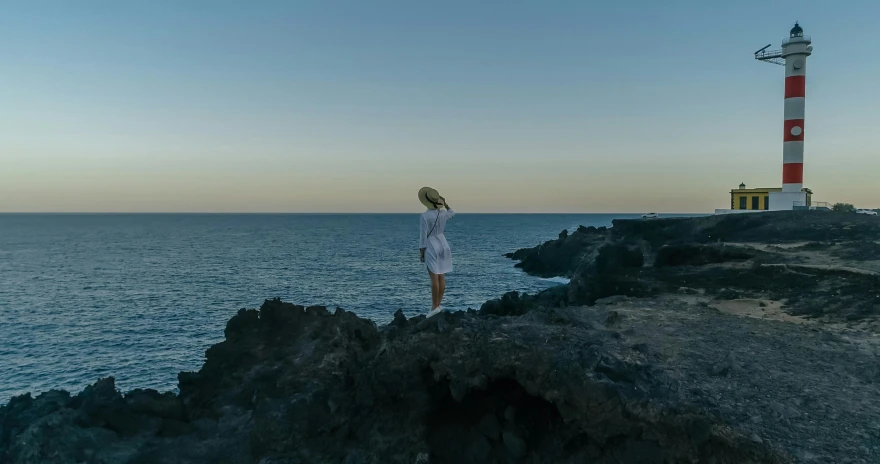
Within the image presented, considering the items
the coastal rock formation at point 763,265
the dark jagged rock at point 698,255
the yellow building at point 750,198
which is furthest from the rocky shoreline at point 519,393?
the yellow building at point 750,198

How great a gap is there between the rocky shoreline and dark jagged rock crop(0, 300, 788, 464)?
1.1 inches

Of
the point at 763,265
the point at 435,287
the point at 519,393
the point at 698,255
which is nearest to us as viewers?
the point at 519,393

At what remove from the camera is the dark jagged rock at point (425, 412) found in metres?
7.61

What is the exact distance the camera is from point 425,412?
9312 mm

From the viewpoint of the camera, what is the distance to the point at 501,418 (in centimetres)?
909

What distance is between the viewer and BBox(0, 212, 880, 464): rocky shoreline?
7.37m

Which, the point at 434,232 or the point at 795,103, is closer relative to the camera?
the point at 434,232

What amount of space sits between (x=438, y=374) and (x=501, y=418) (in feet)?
4.19

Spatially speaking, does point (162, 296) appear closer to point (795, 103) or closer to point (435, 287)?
point (435, 287)

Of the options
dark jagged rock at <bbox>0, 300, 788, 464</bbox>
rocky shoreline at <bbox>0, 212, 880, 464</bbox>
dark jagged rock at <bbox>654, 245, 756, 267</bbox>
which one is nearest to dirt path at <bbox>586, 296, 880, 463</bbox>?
rocky shoreline at <bbox>0, 212, 880, 464</bbox>

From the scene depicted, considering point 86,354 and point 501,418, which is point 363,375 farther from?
point 86,354

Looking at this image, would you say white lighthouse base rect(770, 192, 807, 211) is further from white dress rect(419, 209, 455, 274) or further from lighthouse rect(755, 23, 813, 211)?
white dress rect(419, 209, 455, 274)

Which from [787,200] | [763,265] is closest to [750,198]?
[787,200]

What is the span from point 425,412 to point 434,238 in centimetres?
331
